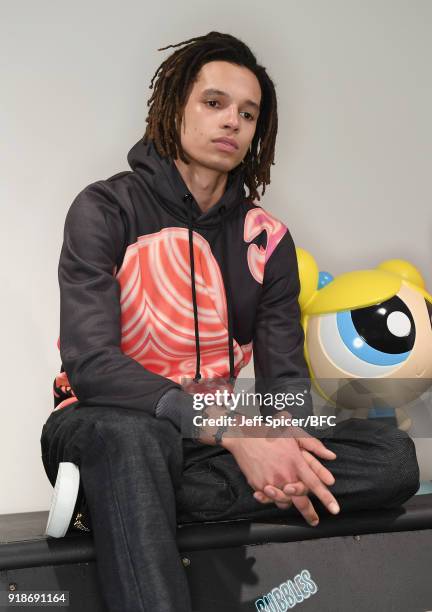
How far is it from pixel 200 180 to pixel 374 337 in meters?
0.53

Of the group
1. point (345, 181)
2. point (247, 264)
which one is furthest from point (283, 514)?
point (345, 181)

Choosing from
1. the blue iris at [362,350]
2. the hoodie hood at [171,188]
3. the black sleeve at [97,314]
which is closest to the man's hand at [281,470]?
the black sleeve at [97,314]

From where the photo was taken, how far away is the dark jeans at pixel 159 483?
104 cm

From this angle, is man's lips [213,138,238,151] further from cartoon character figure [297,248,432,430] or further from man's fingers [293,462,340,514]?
man's fingers [293,462,340,514]

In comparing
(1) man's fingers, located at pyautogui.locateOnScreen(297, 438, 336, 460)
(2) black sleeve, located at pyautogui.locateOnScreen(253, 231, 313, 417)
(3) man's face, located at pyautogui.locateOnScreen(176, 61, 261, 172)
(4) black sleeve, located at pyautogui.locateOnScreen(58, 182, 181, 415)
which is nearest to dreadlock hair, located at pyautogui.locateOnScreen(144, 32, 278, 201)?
(3) man's face, located at pyautogui.locateOnScreen(176, 61, 261, 172)

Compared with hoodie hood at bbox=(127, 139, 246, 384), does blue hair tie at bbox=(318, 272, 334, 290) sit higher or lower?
lower

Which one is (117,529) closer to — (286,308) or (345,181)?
(286,308)

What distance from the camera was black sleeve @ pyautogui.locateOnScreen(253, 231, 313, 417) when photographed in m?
1.52

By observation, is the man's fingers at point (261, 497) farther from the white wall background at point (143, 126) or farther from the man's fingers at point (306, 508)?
the white wall background at point (143, 126)

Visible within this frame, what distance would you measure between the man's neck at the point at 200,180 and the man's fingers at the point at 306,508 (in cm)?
58

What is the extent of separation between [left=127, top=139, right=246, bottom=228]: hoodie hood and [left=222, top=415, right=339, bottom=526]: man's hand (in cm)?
45

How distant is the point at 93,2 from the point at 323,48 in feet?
2.14

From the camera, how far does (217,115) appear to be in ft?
4.93

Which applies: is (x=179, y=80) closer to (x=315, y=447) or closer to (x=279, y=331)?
(x=279, y=331)
